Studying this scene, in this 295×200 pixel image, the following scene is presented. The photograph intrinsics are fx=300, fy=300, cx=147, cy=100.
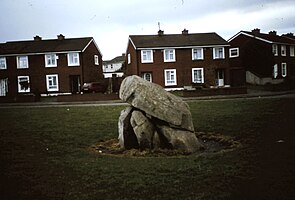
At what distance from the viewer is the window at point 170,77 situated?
146 feet

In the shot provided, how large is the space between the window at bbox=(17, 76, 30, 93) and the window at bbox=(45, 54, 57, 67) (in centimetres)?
378

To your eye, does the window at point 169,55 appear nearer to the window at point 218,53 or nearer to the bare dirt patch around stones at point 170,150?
the window at point 218,53

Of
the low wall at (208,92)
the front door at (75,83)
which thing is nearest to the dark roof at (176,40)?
the front door at (75,83)

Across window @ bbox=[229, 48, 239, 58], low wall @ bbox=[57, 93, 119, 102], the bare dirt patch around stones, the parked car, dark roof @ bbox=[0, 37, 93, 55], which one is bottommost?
the bare dirt patch around stones

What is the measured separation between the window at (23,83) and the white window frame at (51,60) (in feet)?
12.4

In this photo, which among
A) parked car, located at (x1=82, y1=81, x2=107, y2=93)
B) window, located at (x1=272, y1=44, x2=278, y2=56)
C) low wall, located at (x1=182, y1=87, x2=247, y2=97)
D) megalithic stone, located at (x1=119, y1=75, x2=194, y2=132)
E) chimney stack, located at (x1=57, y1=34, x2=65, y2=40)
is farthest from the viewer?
window, located at (x1=272, y1=44, x2=278, y2=56)

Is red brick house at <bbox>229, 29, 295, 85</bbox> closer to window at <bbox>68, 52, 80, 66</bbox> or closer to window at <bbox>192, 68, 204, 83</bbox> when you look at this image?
window at <bbox>192, 68, 204, 83</bbox>

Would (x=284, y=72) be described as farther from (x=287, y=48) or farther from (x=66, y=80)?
(x=66, y=80)

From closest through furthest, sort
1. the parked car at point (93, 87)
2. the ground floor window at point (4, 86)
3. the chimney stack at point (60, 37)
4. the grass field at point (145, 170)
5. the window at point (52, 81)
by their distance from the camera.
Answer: the grass field at point (145, 170) → the parked car at point (93, 87) → the window at point (52, 81) → the ground floor window at point (4, 86) → the chimney stack at point (60, 37)

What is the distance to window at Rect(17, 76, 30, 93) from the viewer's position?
44487 mm

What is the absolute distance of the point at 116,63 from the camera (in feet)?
308

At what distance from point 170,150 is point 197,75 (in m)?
36.0

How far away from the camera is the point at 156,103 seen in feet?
35.3

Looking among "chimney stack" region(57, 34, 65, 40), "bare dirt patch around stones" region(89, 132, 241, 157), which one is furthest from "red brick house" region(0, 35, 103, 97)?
"bare dirt patch around stones" region(89, 132, 241, 157)
